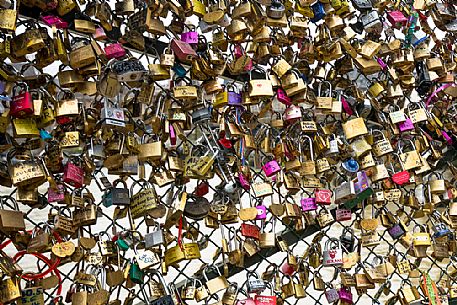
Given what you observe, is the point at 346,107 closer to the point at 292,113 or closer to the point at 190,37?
the point at 292,113

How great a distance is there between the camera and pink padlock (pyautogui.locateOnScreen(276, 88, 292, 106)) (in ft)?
5.90

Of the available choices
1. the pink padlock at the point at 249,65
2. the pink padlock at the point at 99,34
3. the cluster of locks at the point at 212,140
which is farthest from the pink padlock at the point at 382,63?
the pink padlock at the point at 99,34

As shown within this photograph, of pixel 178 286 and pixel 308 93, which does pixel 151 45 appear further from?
pixel 178 286

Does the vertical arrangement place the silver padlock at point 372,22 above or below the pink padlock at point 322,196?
above

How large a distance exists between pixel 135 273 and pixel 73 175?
24 cm

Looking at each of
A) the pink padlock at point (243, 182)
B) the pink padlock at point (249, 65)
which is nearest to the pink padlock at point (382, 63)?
the pink padlock at point (249, 65)

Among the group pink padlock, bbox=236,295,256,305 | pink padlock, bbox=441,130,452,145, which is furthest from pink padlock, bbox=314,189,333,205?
pink padlock, bbox=441,130,452,145

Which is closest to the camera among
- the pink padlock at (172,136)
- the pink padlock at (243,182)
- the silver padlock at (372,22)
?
the pink padlock at (172,136)

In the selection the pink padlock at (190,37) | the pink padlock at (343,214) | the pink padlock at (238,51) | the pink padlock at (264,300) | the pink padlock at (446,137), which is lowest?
the pink padlock at (446,137)

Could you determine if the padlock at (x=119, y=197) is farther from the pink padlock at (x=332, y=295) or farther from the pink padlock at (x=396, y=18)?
the pink padlock at (x=396, y=18)

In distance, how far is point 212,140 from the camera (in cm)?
169

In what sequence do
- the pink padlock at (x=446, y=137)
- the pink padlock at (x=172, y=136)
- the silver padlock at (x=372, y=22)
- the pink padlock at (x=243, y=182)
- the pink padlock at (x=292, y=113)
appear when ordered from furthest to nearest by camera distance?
the pink padlock at (x=446, y=137), the silver padlock at (x=372, y=22), the pink padlock at (x=292, y=113), the pink padlock at (x=243, y=182), the pink padlock at (x=172, y=136)

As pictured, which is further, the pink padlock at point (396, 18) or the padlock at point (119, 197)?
the pink padlock at point (396, 18)

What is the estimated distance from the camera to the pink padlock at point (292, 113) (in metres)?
1.81
